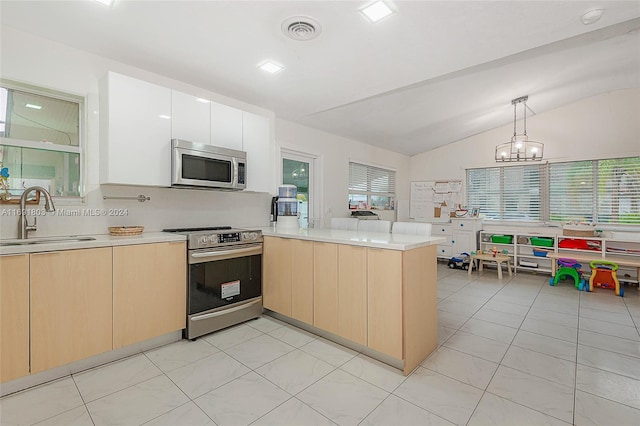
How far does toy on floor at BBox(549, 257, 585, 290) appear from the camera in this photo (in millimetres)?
4329

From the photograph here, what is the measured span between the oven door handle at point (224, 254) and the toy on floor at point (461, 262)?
409 centimetres

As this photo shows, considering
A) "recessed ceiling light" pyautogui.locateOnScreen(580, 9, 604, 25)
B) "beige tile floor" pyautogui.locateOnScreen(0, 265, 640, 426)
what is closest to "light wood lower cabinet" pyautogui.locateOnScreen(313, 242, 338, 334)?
"beige tile floor" pyautogui.locateOnScreen(0, 265, 640, 426)

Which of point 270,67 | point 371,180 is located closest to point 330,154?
point 371,180

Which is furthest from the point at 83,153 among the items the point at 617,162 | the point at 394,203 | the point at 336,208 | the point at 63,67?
the point at 617,162

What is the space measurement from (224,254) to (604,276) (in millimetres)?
5422

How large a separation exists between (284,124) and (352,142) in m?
1.54

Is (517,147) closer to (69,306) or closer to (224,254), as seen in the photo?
(224,254)

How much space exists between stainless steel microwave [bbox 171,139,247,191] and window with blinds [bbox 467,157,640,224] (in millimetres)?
5079

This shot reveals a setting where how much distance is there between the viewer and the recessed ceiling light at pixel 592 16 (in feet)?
6.63

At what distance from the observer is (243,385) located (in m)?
1.92

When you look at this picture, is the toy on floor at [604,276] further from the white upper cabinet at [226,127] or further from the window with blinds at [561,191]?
the white upper cabinet at [226,127]

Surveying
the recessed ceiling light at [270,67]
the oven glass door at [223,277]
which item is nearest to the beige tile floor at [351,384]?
the oven glass door at [223,277]

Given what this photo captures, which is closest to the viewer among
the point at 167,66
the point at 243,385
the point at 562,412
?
the point at 562,412

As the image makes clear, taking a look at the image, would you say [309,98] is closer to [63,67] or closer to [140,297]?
[63,67]
